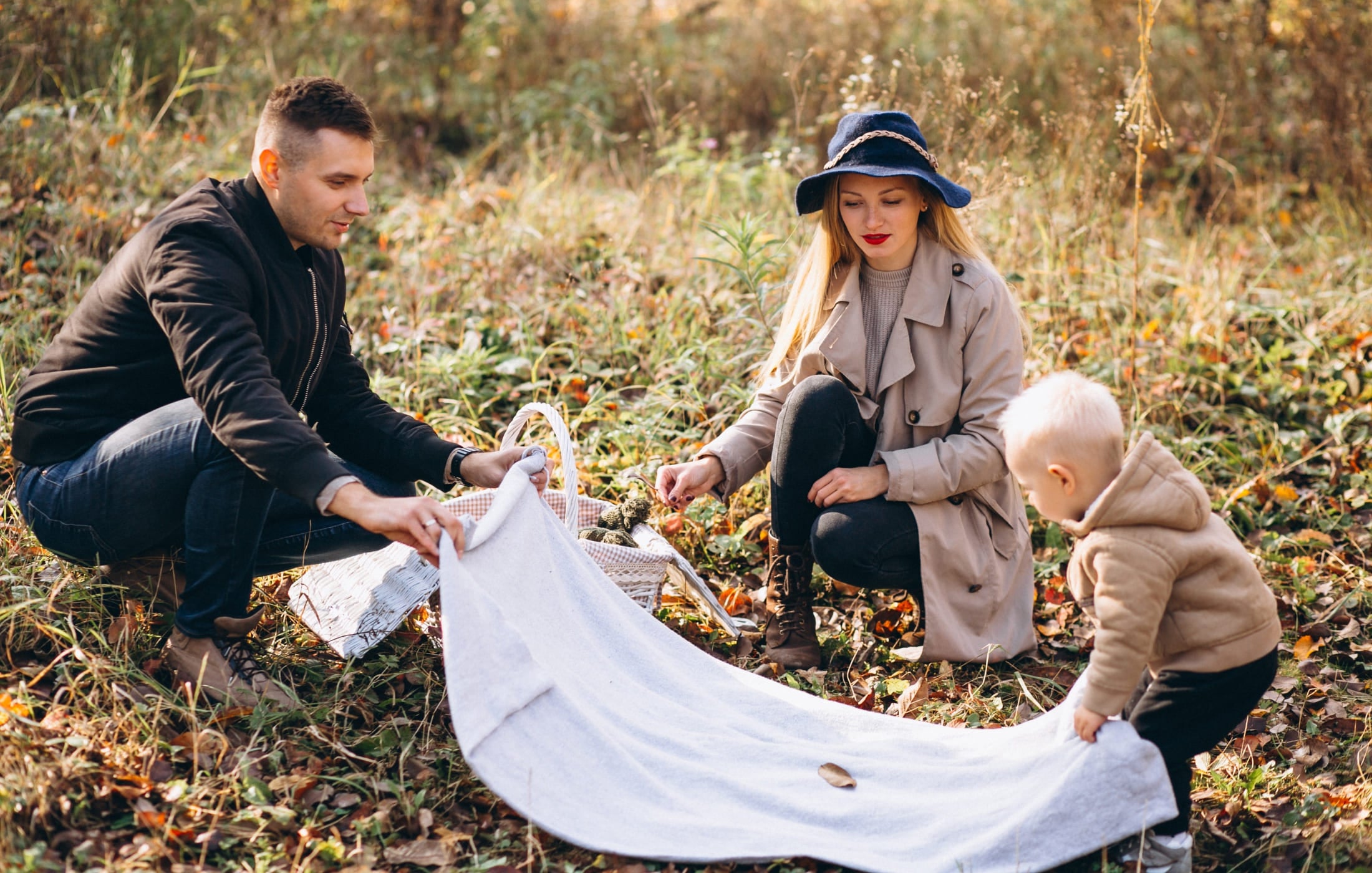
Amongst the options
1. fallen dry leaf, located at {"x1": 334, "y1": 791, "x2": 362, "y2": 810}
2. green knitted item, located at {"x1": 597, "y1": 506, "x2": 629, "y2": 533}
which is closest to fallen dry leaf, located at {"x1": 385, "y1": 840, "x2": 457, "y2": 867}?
fallen dry leaf, located at {"x1": 334, "y1": 791, "x2": 362, "y2": 810}

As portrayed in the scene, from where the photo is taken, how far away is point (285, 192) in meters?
2.71

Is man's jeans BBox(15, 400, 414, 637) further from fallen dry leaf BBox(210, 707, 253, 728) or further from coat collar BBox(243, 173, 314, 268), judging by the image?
coat collar BBox(243, 173, 314, 268)

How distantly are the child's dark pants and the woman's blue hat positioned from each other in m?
1.39

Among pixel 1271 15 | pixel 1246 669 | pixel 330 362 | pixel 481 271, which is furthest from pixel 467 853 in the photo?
pixel 1271 15

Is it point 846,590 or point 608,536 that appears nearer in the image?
point 608,536

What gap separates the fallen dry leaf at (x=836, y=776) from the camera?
2457 millimetres

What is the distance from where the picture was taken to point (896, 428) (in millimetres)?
3139

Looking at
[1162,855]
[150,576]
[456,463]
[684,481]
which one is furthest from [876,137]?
[150,576]

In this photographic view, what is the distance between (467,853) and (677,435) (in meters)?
1.94

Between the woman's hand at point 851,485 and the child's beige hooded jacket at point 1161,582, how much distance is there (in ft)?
2.76

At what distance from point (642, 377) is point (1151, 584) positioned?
262 centimetres

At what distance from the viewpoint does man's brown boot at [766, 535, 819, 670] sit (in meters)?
3.19

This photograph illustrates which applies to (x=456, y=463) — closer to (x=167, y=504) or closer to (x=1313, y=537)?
(x=167, y=504)

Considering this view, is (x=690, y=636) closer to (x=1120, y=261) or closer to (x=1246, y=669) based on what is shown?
(x=1246, y=669)
